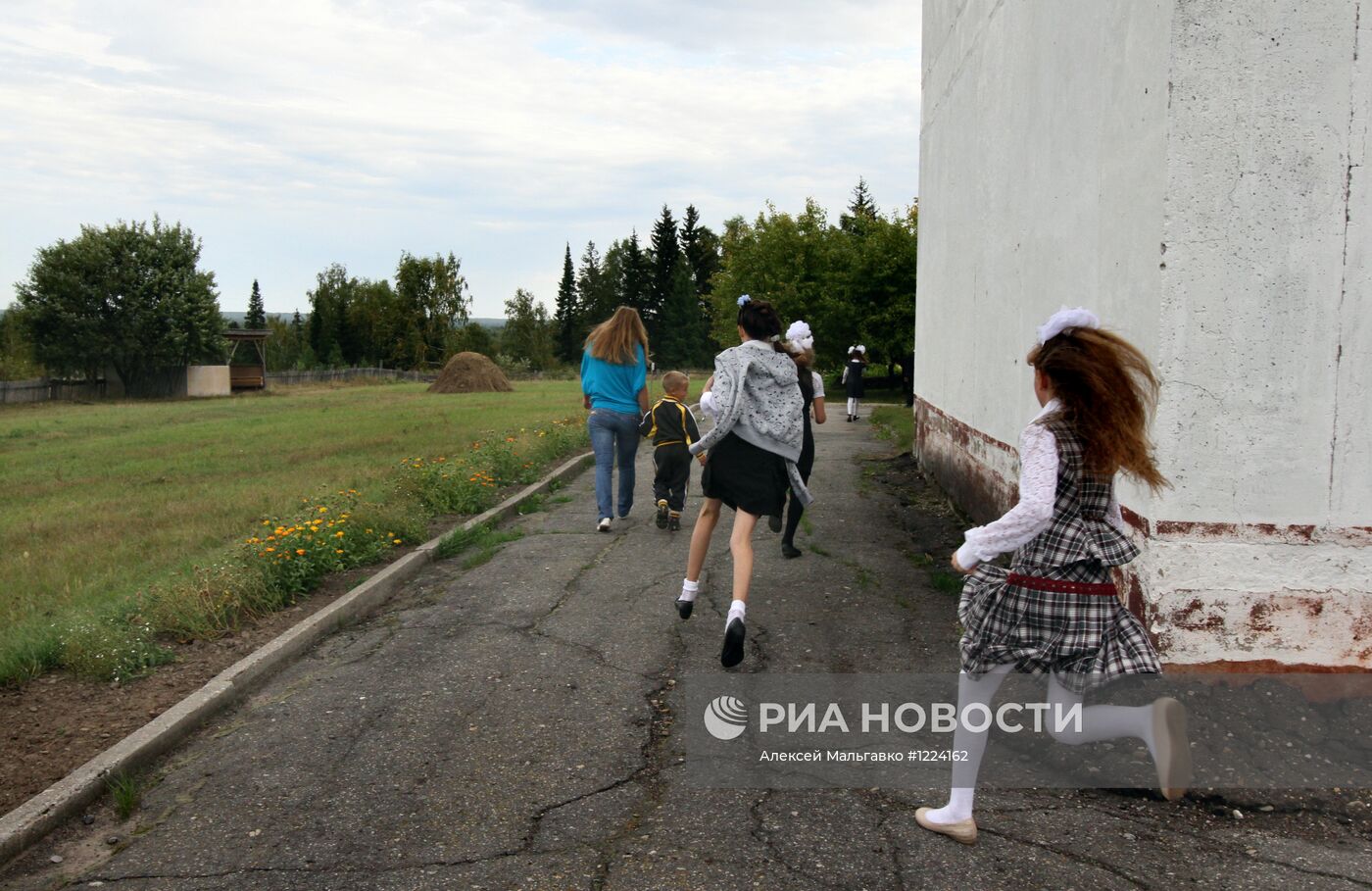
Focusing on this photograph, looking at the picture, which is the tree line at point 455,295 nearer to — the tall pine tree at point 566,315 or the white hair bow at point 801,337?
the tall pine tree at point 566,315

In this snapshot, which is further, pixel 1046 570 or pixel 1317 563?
pixel 1317 563

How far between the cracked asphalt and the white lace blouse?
1.00 meters

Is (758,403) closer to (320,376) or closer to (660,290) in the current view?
(320,376)

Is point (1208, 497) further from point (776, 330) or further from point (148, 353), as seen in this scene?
point (148, 353)

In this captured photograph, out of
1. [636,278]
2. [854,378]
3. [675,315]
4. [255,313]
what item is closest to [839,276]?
[854,378]

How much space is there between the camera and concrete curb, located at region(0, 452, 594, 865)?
3.60 m

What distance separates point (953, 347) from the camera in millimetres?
10117

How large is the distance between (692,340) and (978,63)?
74.7 m

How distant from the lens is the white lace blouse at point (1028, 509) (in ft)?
10.2

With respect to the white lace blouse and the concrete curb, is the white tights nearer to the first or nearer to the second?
the white lace blouse

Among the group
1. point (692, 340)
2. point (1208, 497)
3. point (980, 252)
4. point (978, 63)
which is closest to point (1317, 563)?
point (1208, 497)

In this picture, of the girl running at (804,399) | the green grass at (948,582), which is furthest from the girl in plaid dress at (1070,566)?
the girl running at (804,399)

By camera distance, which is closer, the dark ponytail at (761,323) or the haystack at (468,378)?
the dark ponytail at (761,323)

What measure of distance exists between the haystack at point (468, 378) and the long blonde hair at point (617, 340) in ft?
127
